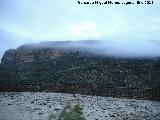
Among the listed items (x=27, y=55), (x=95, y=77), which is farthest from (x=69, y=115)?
(x=27, y=55)

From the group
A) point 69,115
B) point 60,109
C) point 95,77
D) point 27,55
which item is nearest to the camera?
point 69,115

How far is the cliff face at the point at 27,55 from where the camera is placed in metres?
87.9

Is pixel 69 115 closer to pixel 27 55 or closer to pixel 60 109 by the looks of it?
pixel 60 109

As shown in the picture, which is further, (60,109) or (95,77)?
(95,77)

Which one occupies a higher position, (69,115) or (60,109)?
(69,115)

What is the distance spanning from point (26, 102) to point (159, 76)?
1076 inches

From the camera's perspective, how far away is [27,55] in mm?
93125

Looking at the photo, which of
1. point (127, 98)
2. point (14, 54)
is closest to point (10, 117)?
point (127, 98)

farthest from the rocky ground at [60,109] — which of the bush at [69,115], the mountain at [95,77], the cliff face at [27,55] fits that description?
the cliff face at [27,55]

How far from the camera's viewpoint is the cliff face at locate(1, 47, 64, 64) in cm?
8794

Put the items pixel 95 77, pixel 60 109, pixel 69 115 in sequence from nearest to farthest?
pixel 69 115 < pixel 60 109 < pixel 95 77

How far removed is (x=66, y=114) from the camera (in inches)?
626

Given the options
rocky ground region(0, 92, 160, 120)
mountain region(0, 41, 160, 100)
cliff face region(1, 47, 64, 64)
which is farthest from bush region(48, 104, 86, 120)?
cliff face region(1, 47, 64, 64)

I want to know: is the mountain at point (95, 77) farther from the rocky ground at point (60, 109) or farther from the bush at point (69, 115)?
the bush at point (69, 115)
